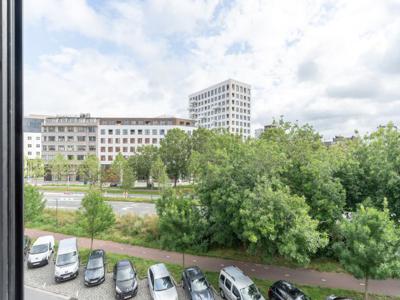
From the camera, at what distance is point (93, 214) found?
17.0 feet

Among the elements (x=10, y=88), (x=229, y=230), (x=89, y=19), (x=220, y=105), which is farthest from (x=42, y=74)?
(x=220, y=105)

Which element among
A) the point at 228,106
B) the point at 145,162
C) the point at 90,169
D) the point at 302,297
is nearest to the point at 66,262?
the point at 302,297

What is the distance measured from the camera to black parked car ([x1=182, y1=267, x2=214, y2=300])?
11.9 ft

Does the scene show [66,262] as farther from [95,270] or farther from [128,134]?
[128,134]

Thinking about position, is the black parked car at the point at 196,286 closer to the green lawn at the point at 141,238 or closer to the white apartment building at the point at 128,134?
the green lawn at the point at 141,238

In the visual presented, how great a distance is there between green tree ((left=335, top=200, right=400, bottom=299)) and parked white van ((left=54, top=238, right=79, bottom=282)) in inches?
170

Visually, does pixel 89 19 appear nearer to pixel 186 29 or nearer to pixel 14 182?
pixel 186 29

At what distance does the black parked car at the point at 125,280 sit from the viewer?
145 inches

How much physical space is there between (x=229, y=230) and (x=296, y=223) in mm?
1443

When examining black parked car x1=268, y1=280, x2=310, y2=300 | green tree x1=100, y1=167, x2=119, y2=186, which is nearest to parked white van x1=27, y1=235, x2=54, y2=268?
black parked car x1=268, y1=280, x2=310, y2=300

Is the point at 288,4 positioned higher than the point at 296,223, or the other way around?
the point at 288,4

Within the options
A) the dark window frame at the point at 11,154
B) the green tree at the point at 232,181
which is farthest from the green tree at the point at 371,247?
the dark window frame at the point at 11,154

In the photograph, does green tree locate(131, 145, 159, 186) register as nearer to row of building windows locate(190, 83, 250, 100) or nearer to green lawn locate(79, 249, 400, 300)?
green lawn locate(79, 249, 400, 300)

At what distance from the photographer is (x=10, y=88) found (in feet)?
1.83
